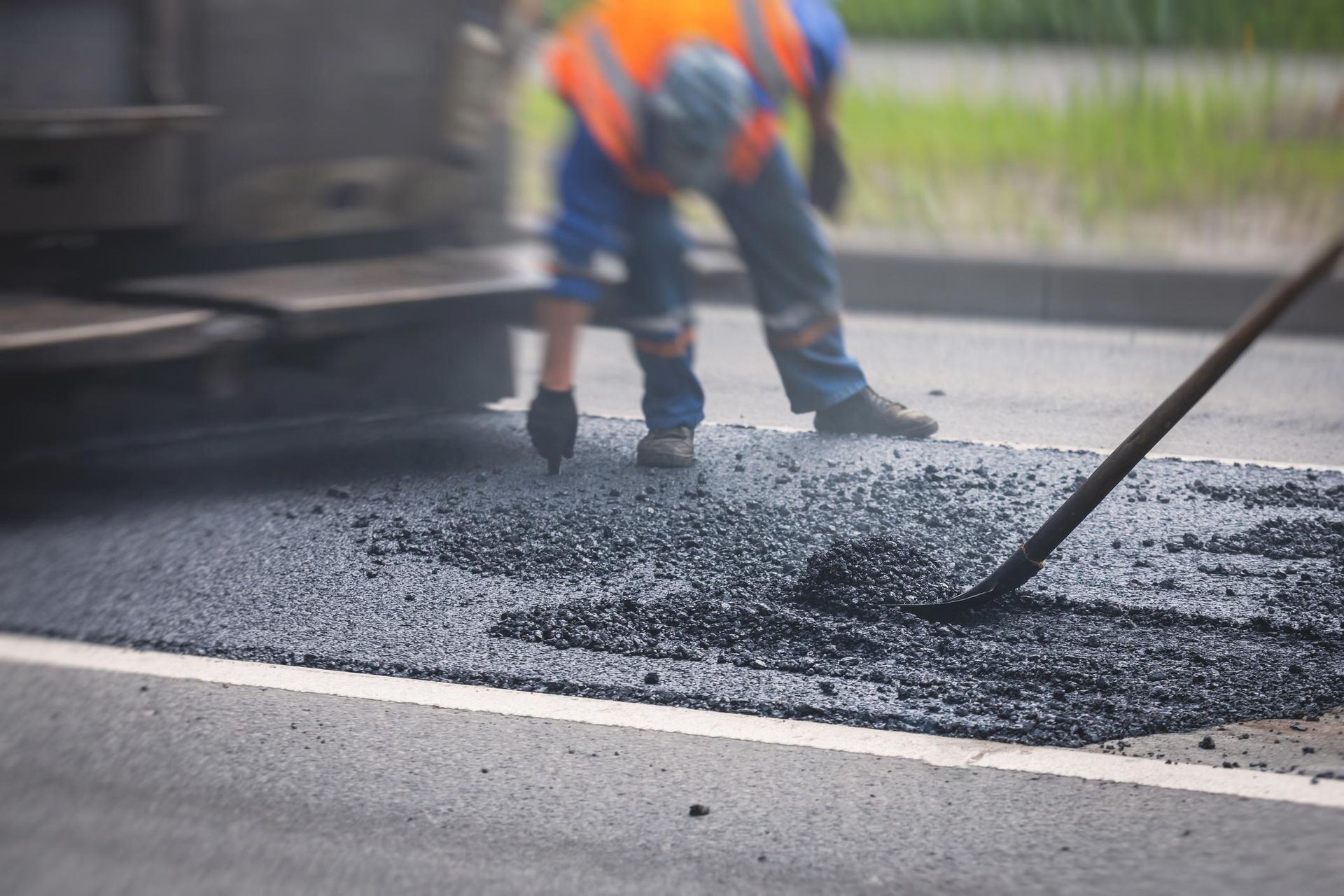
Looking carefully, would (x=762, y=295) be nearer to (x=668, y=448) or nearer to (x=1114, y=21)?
(x=668, y=448)

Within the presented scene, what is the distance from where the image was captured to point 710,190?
3.45 meters

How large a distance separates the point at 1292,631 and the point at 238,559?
215 centimetres

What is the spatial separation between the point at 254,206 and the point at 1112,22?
3394 mm

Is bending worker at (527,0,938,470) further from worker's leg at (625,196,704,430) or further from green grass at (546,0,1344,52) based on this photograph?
green grass at (546,0,1344,52)

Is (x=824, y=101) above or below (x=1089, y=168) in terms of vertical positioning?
above

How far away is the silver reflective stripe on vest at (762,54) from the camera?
3170 mm

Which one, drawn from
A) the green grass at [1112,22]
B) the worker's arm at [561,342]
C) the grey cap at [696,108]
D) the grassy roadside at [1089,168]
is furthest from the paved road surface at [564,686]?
the grassy roadside at [1089,168]

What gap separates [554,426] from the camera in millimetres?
3682

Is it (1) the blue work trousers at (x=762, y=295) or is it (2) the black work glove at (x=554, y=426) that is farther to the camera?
(2) the black work glove at (x=554, y=426)

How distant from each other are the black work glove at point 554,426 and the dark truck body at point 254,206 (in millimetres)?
438

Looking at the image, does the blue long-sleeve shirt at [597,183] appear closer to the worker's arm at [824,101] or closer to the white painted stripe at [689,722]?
the worker's arm at [824,101]

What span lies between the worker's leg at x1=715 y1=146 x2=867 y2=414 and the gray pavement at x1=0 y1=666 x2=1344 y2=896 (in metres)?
1.28

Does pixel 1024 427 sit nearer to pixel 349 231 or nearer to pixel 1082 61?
pixel 349 231

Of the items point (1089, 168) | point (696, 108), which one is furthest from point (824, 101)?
point (1089, 168)
